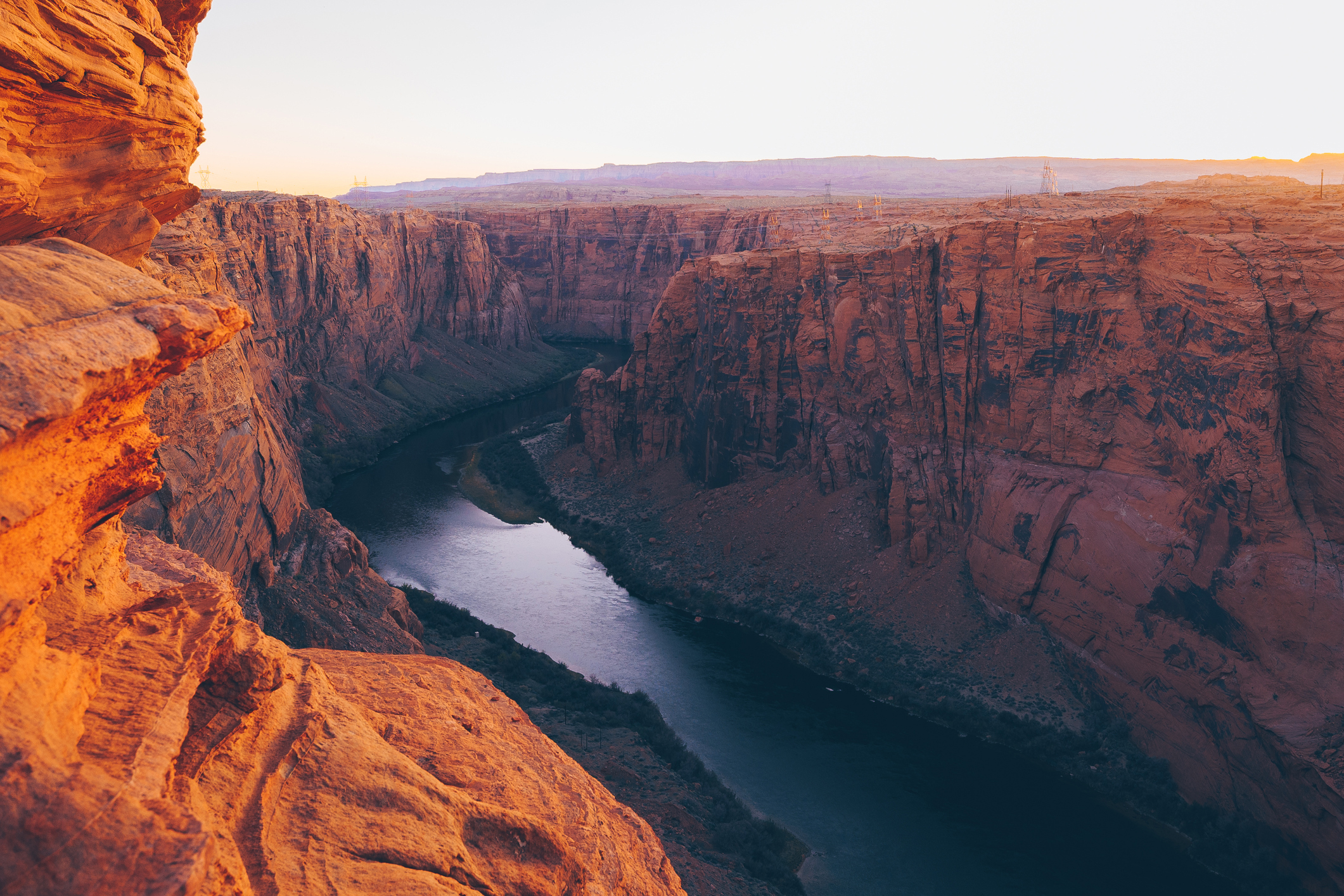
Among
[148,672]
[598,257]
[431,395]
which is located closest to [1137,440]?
[148,672]

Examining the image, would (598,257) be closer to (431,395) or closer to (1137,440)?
(431,395)

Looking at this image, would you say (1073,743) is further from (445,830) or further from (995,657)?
(445,830)

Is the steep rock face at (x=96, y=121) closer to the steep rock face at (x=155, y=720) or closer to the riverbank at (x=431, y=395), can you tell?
the steep rock face at (x=155, y=720)

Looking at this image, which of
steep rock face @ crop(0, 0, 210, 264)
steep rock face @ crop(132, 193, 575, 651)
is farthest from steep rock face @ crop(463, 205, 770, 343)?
steep rock face @ crop(0, 0, 210, 264)

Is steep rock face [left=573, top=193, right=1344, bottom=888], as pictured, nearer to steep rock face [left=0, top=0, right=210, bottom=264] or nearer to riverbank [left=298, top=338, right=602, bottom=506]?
steep rock face [left=0, top=0, right=210, bottom=264]

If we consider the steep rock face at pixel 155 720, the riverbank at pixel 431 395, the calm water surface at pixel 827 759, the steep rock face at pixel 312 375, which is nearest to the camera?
the steep rock face at pixel 155 720

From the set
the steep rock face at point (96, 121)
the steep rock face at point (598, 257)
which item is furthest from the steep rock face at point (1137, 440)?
the steep rock face at point (598, 257)
